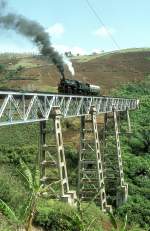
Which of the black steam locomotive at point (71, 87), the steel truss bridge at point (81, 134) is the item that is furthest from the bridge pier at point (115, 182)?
the black steam locomotive at point (71, 87)

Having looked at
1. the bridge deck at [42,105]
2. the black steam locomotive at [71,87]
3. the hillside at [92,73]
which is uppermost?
the hillside at [92,73]

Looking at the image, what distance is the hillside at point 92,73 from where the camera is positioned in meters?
74.2

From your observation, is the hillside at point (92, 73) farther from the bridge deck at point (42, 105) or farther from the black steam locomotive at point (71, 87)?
the black steam locomotive at point (71, 87)

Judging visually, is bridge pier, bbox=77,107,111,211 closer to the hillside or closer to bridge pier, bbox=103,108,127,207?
bridge pier, bbox=103,108,127,207

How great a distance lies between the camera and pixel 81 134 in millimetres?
37375

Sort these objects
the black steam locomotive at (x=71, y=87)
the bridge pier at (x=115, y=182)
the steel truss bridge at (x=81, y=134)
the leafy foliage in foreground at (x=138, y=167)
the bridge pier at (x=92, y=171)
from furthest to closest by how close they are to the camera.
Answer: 1. the bridge pier at (x=115, y=182)
2. the leafy foliage in foreground at (x=138, y=167)
3. the bridge pier at (x=92, y=171)
4. the black steam locomotive at (x=71, y=87)
5. the steel truss bridge at (x=81, y=134)

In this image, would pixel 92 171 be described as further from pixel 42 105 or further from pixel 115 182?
pixel 42 105

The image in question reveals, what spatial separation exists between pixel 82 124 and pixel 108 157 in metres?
12.1

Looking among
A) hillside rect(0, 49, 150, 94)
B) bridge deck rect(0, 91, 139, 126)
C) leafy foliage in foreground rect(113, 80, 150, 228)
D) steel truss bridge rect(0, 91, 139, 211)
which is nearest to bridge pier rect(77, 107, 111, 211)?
steel truss bridge rect(0, 91, 139, 211)

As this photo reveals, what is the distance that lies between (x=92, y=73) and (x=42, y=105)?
2615 inches

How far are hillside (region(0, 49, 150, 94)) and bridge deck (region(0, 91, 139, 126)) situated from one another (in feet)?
89.3

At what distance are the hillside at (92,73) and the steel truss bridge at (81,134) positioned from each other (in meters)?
21.1

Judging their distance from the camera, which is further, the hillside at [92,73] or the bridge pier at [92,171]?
the hillside at [92,73]

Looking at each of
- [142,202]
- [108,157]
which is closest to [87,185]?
[142,202]
